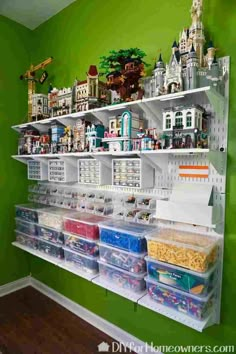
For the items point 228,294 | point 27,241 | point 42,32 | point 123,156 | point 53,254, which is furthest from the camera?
point 42,32

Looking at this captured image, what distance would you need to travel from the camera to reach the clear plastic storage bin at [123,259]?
4.78 feet

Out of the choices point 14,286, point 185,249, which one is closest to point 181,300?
point 185,249

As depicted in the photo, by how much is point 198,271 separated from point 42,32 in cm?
272

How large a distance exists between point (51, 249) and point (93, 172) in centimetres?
84

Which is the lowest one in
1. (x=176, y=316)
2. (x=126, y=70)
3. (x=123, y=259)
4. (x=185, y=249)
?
(x=176, y=316)

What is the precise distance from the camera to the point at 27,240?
2.30 meters

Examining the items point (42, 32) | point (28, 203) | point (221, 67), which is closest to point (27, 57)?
point (42, 32)

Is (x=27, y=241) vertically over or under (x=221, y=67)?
under

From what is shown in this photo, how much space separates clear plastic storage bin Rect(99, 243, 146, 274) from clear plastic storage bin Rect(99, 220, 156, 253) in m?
0.03

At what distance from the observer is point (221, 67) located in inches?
51.1

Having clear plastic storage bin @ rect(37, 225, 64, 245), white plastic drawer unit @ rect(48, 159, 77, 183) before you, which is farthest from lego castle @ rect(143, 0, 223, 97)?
clear plastic storage bin @ rect(37, 225, 64, 245)

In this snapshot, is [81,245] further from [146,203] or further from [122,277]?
[146,203]

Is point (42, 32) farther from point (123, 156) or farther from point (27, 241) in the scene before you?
point (27, 241)

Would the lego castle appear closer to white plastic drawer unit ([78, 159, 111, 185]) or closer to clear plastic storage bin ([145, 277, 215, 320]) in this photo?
white plastic drawer unit ([78, 159, 111, 185])
